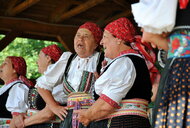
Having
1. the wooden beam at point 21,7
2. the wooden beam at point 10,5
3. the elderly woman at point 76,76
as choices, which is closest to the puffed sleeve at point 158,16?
the elderly woman at point 76,76

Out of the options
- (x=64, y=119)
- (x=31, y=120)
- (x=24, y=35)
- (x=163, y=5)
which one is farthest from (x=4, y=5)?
(x=163, y=5)

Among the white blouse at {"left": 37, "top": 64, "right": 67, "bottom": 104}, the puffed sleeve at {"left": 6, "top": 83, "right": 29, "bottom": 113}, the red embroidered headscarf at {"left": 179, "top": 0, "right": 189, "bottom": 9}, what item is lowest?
the puffed sleeve at {"left": 6, "top": 83, "right": 29, "bottom": 113}

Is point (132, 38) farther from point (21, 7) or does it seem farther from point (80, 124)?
point (21, 7)

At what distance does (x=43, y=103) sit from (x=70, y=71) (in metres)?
0.72

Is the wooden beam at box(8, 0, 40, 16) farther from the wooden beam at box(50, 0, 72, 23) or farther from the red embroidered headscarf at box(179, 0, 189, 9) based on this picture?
the red embroidered headscarf at box(179, 0, 189, 9)

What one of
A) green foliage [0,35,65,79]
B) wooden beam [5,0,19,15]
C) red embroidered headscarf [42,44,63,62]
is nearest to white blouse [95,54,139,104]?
red embroidered headscarf [42,44,63,62]

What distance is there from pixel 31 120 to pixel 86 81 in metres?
0.86

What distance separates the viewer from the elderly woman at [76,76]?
123 inches

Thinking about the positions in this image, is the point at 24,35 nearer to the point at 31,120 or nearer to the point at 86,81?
the point at 31,120

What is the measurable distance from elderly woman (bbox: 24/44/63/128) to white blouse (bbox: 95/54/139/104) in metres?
0.82

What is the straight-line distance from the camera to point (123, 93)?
8.61 ft

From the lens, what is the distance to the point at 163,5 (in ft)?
6.15

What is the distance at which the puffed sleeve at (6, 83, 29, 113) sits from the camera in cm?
404

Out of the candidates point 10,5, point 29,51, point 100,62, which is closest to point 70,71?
point 100,62
